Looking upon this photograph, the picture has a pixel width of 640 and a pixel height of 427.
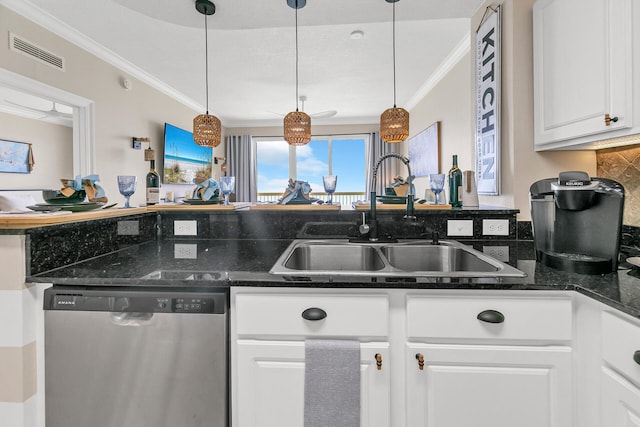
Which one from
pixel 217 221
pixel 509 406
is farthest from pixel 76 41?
pixel 509 406

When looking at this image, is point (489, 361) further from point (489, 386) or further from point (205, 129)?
point (205, 129)

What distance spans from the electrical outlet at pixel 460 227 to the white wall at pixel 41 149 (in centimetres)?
618

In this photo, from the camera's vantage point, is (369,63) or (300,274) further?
(369,63)

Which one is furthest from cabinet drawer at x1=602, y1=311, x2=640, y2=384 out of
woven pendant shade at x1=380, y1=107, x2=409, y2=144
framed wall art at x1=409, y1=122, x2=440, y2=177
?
framed wall art at x1=409, y1=122, x2=440, y2=177

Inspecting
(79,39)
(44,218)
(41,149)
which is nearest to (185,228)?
(44,218)

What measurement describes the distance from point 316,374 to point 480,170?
1663 millimetres

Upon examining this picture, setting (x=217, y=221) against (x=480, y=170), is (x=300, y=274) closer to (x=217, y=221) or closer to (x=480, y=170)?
(x=217, y=221)

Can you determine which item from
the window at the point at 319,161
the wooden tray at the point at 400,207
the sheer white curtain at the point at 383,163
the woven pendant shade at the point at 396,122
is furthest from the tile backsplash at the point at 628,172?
the window at the point at 319,161

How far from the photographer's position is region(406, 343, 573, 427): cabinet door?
90cm

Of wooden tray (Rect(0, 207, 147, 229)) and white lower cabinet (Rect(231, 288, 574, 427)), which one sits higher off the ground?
wooden tray (Rect(0, 207, 147, 229))

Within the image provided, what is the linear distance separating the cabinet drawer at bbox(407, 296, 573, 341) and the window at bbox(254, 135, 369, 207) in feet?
18.6

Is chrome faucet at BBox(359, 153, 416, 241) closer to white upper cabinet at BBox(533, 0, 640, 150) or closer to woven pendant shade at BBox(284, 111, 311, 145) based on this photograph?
white upper cabinet at BBox(533, 0, 640, 150)

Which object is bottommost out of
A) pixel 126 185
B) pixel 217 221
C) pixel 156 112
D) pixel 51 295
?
pixel 51 295

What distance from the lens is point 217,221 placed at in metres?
1.68
